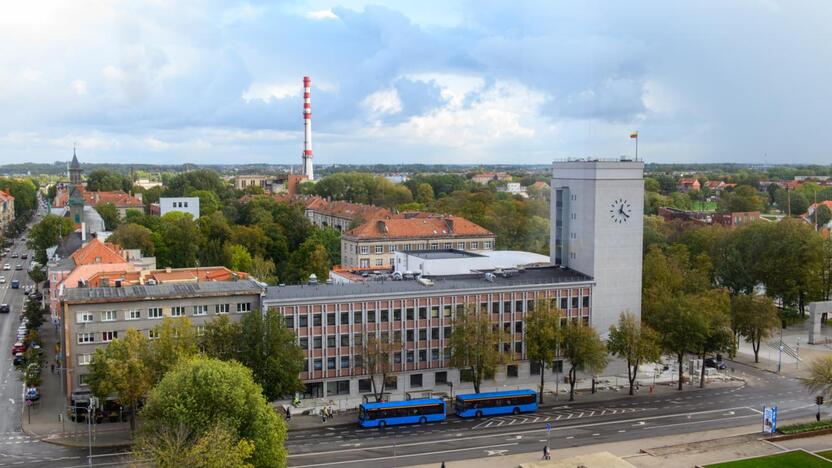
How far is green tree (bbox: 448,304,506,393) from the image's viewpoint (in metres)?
65.6

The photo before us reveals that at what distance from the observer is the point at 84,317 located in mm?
63125

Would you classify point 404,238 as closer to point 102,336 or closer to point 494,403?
point 494,403

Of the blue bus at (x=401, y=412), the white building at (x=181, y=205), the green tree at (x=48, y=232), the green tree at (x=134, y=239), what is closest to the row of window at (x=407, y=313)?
the blue bus at (x=401, y=412)

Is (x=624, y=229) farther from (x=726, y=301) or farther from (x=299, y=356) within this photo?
(x=299, y=356)

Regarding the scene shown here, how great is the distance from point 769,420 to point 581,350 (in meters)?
15.9

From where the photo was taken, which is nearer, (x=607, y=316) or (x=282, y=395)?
(x=282, y=395)

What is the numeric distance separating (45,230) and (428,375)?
315 feet

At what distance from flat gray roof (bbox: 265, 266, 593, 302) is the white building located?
107m

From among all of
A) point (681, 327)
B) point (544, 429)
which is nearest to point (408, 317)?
point (544, 429)

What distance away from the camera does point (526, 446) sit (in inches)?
2205

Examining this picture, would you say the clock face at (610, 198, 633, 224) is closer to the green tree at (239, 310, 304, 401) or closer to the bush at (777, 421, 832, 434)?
the bush at (777, 421, 832, 434)

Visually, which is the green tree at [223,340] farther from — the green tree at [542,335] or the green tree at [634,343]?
the green tree at [634,343]

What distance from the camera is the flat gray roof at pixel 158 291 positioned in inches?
2490

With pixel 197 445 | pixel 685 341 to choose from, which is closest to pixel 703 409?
pixel 685 341
